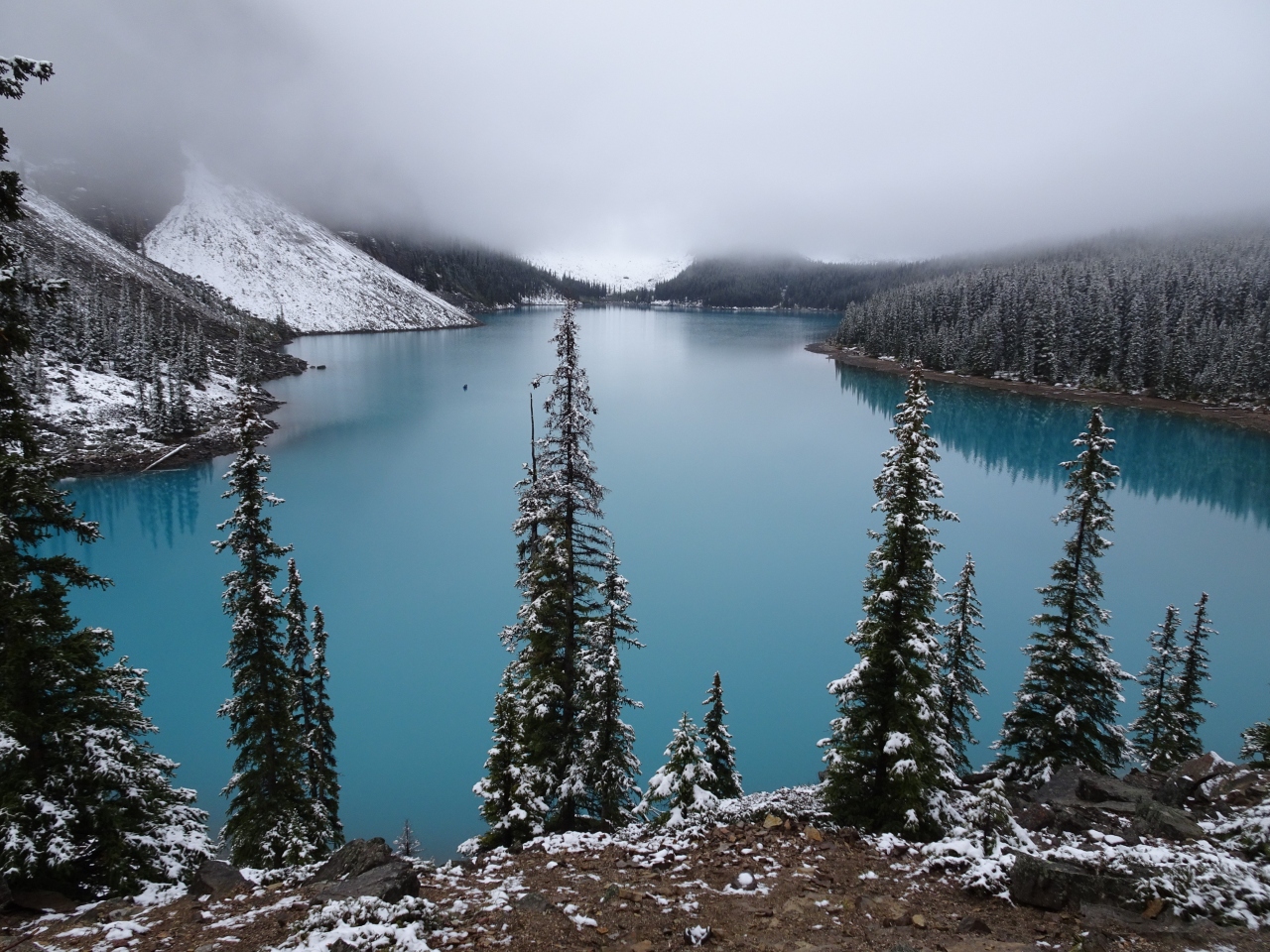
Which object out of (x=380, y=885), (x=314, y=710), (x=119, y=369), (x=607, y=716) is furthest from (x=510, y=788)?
(x=119, y=369)

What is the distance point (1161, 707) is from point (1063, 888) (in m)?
16.8

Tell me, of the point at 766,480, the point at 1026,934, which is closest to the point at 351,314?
the point at 766,480

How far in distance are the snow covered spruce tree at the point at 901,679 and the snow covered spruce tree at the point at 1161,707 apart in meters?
11.8

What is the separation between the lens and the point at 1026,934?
8.16 m

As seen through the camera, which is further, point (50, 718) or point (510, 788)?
point (510, 788)

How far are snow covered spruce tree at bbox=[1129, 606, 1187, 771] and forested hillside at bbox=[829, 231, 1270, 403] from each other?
311 ft

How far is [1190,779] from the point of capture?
13.8m

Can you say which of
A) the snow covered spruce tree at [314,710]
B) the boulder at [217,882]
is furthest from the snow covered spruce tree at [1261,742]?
the snow covered spruce tree at [314,710]

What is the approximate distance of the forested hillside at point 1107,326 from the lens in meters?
92.9

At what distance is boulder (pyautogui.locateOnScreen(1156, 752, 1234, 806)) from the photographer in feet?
43.9

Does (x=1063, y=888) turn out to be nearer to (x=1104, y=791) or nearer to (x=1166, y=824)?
(x=1166, y=824)

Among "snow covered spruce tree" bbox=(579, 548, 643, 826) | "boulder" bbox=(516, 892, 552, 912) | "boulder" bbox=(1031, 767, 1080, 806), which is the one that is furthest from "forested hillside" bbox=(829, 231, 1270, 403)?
→ "boulder" bbox=(516, 892, 552, 912)

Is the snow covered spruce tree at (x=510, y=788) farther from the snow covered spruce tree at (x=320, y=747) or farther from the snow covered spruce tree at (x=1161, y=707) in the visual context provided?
the snow covered spruce tree at (x=1161, y=707)

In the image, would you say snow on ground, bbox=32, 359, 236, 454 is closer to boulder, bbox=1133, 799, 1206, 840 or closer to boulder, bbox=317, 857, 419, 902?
boulder, bbox=317, 857, 419, 902
